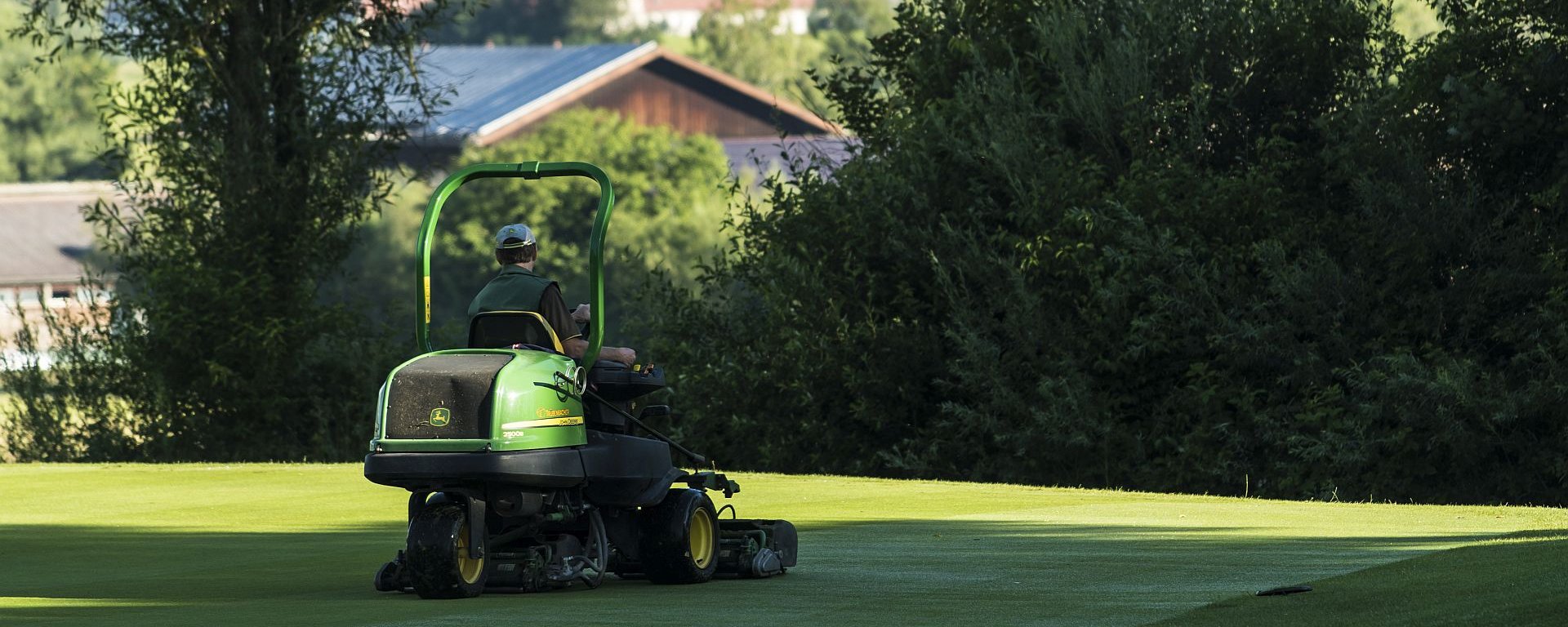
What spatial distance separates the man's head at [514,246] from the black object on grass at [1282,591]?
14.6ft

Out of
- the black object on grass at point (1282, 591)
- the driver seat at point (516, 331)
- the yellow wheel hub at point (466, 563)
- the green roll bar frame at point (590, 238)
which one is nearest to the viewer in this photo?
the black object on grass at point (1282, 591)

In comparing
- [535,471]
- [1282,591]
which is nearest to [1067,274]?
[1282,591]

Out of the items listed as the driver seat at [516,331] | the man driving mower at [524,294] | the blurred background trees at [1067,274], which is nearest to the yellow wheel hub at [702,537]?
the man driving mower at [524,294]

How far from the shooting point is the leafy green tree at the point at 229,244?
34.3 metres

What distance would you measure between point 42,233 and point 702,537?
88.2 meters

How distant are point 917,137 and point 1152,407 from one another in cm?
522

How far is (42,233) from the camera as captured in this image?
96.9m

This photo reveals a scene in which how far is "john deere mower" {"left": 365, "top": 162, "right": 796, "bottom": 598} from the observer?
41.4 feet

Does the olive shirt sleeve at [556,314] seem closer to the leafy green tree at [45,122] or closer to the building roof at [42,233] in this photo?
the building roof at [42,233]

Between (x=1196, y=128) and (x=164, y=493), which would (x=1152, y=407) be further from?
(x=164, y=493)

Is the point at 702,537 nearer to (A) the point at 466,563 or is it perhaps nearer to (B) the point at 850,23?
(A) the point at 466,563

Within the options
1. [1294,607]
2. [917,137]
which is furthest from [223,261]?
[1294,607]

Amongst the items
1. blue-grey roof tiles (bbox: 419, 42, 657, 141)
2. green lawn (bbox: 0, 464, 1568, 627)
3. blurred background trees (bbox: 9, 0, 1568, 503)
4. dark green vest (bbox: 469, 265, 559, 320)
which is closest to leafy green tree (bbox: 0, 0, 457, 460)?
blurred background trees (bbox: 9, 0, 1568, 503)

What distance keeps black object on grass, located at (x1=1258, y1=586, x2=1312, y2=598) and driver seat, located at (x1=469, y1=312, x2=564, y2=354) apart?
160 inches
